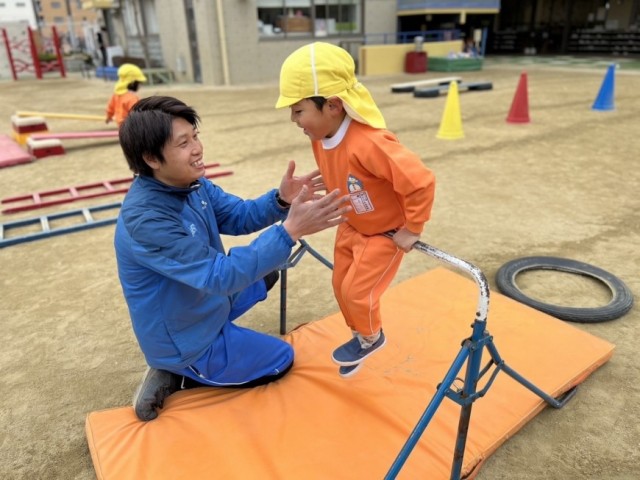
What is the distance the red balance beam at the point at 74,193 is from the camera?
18.7 ft

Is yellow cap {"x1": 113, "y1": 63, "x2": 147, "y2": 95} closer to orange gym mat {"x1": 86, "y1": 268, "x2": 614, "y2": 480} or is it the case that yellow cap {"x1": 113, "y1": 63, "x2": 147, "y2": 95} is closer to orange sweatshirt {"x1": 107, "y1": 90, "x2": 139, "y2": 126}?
orange sweatshirt {"x1": 107, "y1": 90, "x2": 139, "y2": 126}

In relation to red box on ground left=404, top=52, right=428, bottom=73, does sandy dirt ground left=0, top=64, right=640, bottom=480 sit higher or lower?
lower

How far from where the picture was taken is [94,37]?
91.6 feet

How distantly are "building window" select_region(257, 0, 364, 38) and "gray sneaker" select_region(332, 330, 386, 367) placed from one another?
17.6 m

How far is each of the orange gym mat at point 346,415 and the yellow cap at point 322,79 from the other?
1.35m

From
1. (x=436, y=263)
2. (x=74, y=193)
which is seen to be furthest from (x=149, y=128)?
(x=74, y=193)

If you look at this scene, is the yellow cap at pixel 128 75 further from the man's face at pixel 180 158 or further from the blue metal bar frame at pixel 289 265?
the man's face at pixel 180 158

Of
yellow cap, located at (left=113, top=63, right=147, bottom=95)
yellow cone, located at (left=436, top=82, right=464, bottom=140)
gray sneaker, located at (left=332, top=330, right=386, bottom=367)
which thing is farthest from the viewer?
yellow cone, located at (left=436, top=82, right=464, bottom=140)

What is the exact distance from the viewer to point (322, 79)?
6.39 feet

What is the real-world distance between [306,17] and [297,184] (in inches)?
701

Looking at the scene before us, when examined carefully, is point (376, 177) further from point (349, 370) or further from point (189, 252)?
point (349, 370)

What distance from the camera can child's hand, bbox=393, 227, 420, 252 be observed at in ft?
6.69

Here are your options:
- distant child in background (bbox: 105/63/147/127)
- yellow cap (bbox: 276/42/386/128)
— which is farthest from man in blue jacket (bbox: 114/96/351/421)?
distant child in background (bbox: 105/63/147/127)

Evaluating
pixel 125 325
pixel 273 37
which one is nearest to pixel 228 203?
pixel 125 325
